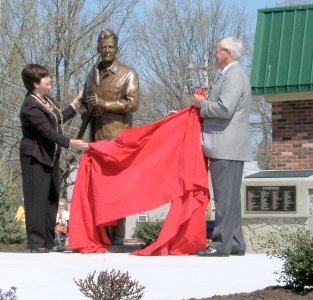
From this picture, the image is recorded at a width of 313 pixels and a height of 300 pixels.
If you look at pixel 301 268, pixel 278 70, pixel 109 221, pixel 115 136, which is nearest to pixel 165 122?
pixel 115 136

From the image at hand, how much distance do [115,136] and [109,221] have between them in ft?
3.44

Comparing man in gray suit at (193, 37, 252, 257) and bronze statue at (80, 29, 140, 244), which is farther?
bronze statue at (80, 29, 140, 244)

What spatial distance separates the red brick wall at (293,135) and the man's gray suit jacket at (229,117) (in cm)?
777

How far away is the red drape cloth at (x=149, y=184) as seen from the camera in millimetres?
8750

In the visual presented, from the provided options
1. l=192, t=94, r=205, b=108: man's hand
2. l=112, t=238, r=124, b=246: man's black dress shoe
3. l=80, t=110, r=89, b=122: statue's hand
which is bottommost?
l=112, t=238, r=124, b=246: man's black dress shoe

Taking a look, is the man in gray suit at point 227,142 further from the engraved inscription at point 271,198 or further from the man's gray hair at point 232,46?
the engraved inscription at point 271,198

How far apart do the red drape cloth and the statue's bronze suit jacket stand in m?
0.35

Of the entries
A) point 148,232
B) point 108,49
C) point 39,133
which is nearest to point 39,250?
point 39,133

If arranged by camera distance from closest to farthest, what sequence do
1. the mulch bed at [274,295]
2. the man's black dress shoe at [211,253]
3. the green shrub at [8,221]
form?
the mulch bed at [274,295], the man's black dress shoe at [211,253], the green shrub at [8,221]

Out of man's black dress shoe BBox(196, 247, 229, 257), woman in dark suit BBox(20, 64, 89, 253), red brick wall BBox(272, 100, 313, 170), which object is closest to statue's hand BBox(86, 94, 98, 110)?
woman in dark suit BBox(20, 64, 89, 253)

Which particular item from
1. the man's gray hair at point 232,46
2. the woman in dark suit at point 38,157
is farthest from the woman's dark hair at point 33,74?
the man's gray hair at point 232,46

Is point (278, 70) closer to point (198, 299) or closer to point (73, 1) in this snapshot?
point (198, 299)

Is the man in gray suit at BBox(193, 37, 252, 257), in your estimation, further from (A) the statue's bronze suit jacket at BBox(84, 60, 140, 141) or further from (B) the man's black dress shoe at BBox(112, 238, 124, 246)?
(B) the man's black dress shoe at BBox(112, 238, 124, 246)

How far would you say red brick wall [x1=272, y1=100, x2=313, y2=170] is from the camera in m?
16.4
